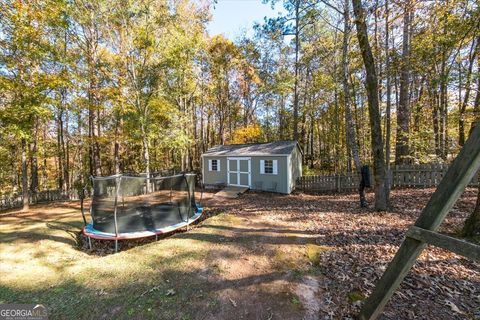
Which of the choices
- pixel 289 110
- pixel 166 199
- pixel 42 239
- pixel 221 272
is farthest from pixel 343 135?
pixel 42 239

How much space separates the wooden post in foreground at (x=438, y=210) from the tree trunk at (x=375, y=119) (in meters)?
5.29

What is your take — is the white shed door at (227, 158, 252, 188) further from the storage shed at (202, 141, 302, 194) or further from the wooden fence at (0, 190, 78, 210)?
the wooden fence at (0, 190, 78, 210)

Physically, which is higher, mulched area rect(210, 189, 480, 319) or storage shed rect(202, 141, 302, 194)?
storage shed rect(202, 141, 302, 194)

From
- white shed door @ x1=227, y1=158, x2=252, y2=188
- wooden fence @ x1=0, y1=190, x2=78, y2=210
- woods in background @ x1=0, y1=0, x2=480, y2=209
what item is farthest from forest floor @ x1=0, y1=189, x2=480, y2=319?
wooden fence @ x1=0, y1=190, x2=78, y2=210

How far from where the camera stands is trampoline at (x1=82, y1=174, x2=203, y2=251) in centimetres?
623

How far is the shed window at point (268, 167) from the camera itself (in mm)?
12781

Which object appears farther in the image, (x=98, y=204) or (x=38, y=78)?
(x=38, y=78)

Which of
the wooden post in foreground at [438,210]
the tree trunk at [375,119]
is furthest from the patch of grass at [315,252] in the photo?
the tree trunk at [375,119]

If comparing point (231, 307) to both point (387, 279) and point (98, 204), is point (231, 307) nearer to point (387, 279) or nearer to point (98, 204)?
point (387, 279)

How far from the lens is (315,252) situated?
457 cm

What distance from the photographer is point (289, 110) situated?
23703 mm

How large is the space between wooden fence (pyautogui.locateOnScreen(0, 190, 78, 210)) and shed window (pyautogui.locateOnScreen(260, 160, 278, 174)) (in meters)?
12.5

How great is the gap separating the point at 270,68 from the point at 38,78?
16092mm

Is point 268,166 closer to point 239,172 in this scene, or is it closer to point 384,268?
point 239,172
